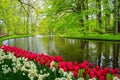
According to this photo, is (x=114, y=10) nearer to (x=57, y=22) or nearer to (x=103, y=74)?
(x=57, y=22)

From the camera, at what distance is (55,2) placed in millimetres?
27094

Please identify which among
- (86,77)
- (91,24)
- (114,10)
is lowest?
(86,77)

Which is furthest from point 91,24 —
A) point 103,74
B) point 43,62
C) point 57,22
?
point 103,74

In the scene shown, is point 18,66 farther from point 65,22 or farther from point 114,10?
point 114,10

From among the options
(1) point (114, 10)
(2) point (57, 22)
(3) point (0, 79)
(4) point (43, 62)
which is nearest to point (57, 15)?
(2) point (57, 22)

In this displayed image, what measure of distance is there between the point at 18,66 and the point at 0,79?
0.61 meters

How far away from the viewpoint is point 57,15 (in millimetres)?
26219

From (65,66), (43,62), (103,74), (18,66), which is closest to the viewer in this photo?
(103,74)

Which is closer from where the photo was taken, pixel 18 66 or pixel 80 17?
pixel 18 66

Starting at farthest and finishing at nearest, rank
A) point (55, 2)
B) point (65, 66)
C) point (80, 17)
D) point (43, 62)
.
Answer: point (55, 2) < point (80, 17) < point (43, 62) < point (65, 66)

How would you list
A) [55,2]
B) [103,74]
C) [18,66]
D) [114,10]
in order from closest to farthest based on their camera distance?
[103,74] < [18,66] < [55,2] < [114,10]

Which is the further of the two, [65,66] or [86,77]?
[65,66]

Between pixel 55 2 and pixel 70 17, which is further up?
pixel 55 2

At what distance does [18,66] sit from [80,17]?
1997cm
